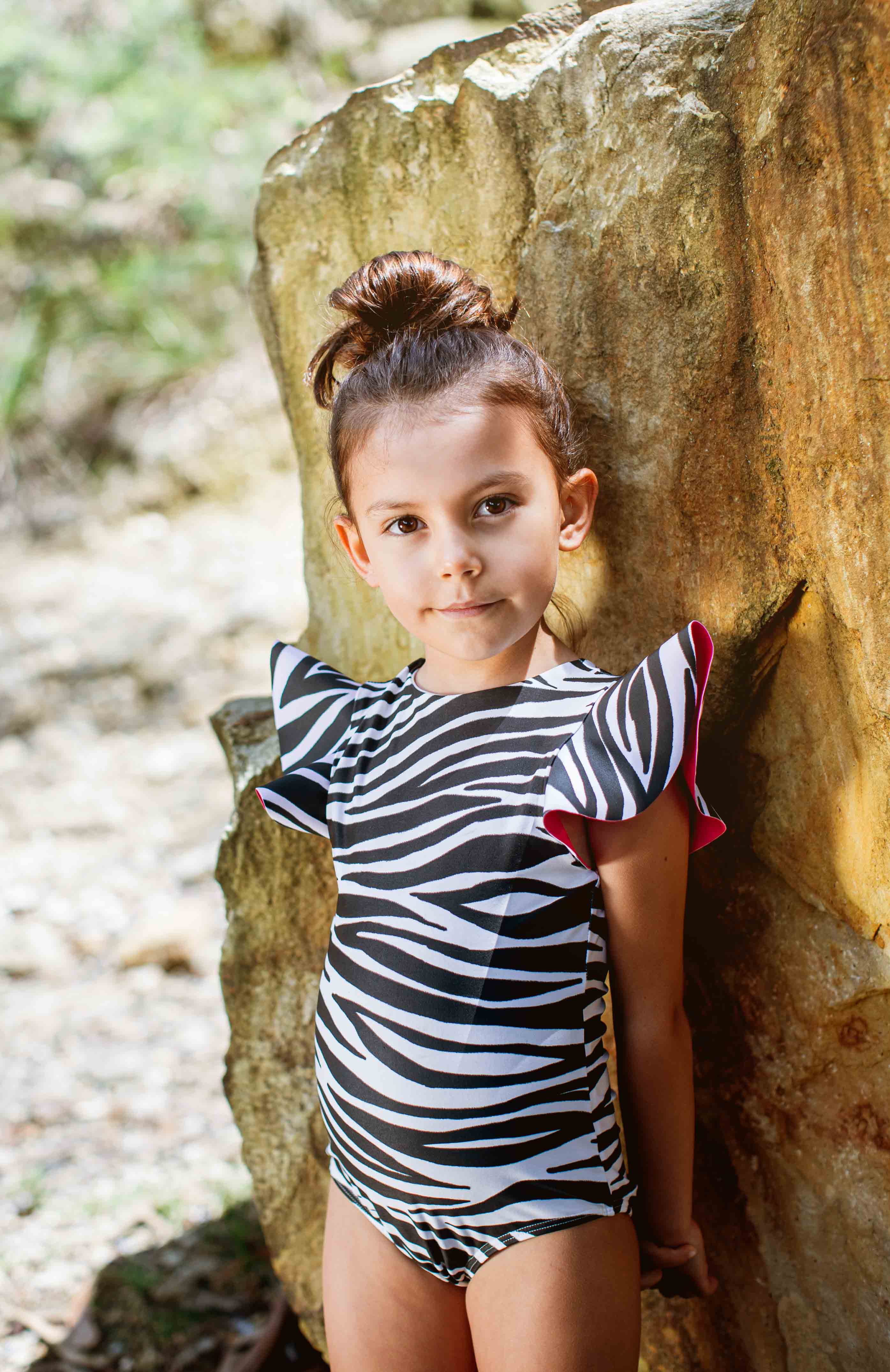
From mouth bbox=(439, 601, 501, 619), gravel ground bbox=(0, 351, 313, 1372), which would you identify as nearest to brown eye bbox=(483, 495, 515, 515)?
mouth bbox=(439, 601, 501, 619)

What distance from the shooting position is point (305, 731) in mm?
1548

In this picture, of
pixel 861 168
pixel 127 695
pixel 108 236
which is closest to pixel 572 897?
pixel 861 168

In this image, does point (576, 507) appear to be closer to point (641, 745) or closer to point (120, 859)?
point (641, 745)

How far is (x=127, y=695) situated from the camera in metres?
4.36

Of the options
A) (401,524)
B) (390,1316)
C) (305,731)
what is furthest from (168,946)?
(401,524)

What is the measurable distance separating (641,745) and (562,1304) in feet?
1.98

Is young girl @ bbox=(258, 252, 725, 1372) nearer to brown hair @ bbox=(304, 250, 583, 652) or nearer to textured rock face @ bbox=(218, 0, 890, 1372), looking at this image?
brown hair @ bbox=(304, 250, 583, 652)

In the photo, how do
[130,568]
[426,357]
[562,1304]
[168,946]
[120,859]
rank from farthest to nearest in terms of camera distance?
[130,568] < [120,859] < [168,946] < [426,357] < [562,1304]

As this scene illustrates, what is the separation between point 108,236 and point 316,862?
16.7 feet

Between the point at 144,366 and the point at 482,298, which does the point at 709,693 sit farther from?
the point at 144,366

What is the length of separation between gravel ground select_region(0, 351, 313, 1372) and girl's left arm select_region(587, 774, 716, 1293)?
5.03 feet

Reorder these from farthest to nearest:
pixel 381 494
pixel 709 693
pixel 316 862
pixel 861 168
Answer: pixel 316 862 < pixel 709 693 < pixel 381 494 < pixel 861 168

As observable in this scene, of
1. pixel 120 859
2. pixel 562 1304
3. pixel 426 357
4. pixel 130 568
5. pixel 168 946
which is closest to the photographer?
pixel 562 1304

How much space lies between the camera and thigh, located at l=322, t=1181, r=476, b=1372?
128 cm
